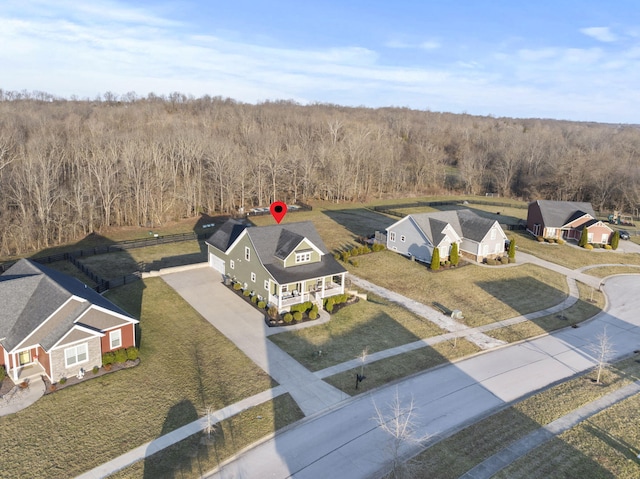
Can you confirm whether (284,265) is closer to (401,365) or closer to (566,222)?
(401,365)

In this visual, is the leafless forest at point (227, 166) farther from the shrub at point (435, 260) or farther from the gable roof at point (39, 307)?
the shrub at point (435, 260)

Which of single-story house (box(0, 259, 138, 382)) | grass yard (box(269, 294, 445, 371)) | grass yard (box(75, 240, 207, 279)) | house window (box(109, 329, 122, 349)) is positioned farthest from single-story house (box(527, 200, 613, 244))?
house window (box(109, 329, 122, 349))

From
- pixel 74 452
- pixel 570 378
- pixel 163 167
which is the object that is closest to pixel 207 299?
pixel 74 452

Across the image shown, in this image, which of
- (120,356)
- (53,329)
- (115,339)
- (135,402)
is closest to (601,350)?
(135,402)

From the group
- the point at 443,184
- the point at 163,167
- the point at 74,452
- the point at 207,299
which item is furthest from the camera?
the point at 443,184

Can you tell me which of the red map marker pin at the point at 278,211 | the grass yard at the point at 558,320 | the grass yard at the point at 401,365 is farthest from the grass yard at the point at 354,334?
the red map marker pin at the point at 278,211

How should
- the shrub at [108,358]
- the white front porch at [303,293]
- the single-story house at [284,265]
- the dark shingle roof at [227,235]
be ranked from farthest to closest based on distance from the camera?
the dark shingle roof at [227,235] → the single-story house at [284,265] → the white front porch at [303,293] → the shrub at [108,358]

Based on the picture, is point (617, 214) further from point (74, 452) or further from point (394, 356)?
point (74, 452)
